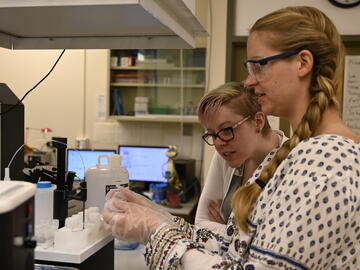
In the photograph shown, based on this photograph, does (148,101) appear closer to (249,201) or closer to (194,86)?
(194,86)

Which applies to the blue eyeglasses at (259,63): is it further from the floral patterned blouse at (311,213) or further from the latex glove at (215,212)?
the latex glove at (215,212)

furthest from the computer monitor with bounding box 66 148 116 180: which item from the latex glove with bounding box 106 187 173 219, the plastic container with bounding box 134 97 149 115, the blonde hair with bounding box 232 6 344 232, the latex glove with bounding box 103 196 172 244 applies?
the blonde hair with bounding box 232 6 344 232

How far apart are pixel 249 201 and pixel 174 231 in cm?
21

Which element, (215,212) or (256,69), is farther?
(215,212)

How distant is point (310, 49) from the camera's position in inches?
36.0

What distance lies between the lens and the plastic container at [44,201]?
1.14 meters

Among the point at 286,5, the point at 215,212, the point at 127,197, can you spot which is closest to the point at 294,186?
the point at 127,197

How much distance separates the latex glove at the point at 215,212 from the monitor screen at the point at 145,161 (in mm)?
1733

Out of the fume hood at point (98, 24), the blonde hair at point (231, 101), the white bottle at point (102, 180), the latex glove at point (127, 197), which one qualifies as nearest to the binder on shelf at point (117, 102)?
the fume hood at point (98, 24)

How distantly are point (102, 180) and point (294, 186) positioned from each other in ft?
2.34

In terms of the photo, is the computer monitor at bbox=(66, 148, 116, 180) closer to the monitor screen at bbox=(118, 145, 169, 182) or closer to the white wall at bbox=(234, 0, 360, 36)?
the monitor screen at bbox=(118, 145, 169, 182)

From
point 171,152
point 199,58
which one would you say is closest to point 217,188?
point 171,152

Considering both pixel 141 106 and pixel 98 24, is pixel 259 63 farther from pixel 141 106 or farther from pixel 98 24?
pixel 141 106

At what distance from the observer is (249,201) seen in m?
0.94
